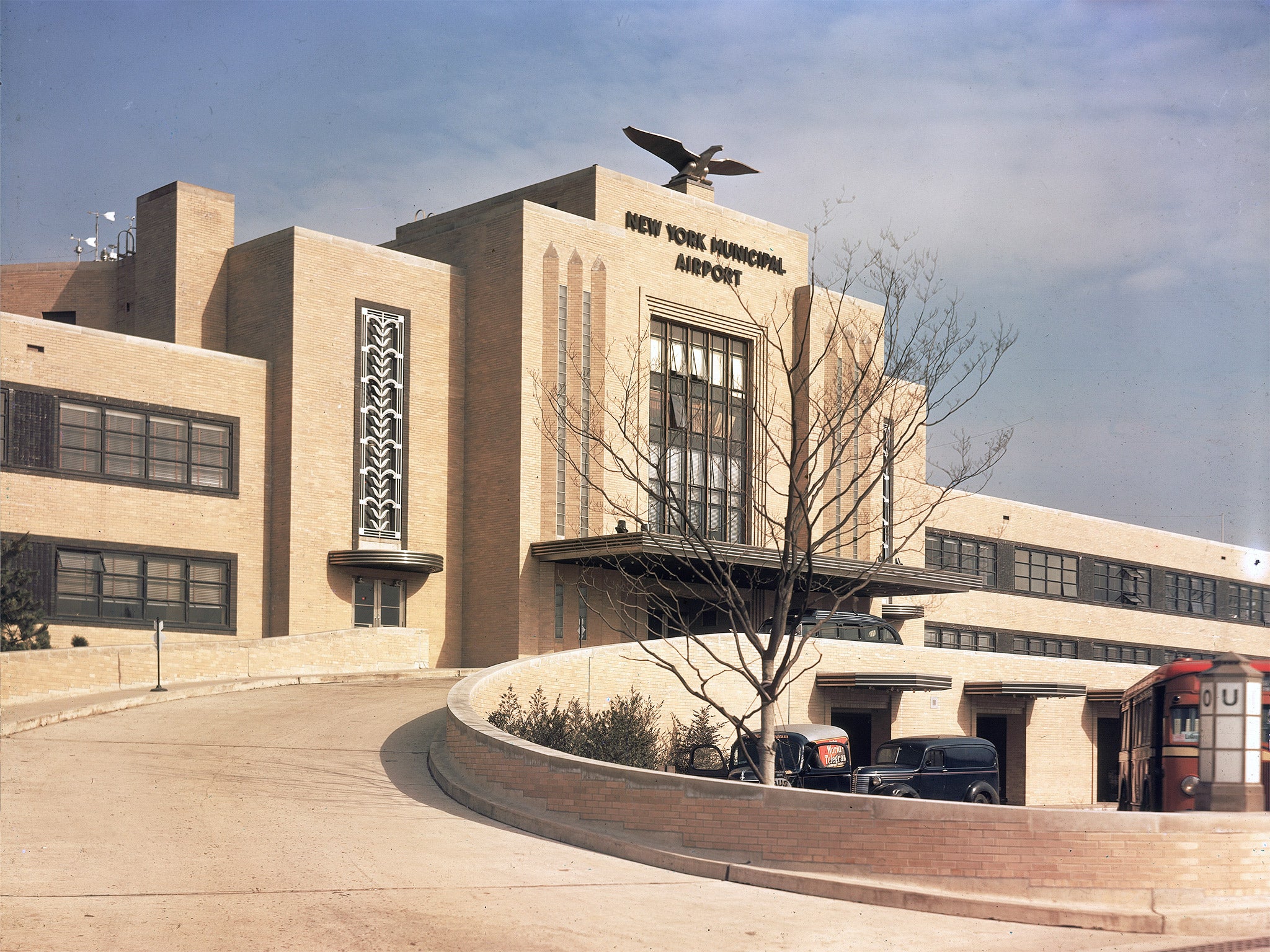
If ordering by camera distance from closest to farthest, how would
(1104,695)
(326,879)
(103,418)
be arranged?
(326,879) → (103,418) → (1104,695)

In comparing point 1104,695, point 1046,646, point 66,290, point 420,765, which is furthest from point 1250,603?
point 420,765

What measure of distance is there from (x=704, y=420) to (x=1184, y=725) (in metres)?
19.3

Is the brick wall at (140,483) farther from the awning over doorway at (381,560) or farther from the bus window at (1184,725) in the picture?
the bus window at (1184,725)

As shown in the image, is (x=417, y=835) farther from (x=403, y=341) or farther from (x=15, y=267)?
(x=15, y=267)

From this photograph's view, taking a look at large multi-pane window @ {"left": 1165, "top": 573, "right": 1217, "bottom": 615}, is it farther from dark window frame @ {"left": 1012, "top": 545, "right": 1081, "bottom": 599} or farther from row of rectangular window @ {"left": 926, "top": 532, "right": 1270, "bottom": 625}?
dark window frame @ {"left": 1012, "top": 545, "right": 1081, "bottom": 599}

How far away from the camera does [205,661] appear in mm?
28422

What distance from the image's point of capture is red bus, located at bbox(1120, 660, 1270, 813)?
2294 cm

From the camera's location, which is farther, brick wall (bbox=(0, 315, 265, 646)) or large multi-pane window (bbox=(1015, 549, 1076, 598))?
large multi-pane window (bbox=(1015, 549, 1076, 598))

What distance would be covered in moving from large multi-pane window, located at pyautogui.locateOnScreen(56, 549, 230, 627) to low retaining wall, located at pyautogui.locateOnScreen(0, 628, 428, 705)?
3.22 m

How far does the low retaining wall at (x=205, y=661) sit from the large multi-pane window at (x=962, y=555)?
23.5m

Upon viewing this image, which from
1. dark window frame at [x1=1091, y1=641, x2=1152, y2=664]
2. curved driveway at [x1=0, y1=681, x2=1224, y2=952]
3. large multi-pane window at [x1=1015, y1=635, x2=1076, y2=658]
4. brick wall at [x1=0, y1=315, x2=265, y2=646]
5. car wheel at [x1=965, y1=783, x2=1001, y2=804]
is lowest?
dark window frame at [x1=1091, y1=641, x2=1152, y2=664]

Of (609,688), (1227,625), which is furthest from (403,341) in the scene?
(1227,625)

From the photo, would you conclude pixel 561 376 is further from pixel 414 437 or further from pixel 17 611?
pixel 17 611

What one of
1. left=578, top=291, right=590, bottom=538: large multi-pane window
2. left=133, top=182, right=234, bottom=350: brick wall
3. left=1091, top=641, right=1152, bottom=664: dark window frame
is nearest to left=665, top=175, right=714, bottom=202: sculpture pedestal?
left=578, top=291, right=590, bottom=538: large multi-pane window
